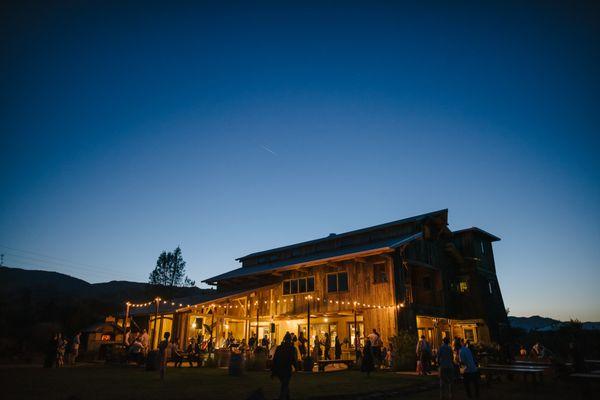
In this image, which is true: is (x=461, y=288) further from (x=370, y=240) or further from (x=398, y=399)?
(x=398, y=399)

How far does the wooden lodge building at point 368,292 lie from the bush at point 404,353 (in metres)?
1.51

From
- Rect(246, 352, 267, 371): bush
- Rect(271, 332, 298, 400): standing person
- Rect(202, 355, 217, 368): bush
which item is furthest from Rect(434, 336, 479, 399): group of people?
Result: Rect(202, 355, 217, 368): bush

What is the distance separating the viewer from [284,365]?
842cm

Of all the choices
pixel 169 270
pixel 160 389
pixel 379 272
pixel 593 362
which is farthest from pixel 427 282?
pixel 169 270

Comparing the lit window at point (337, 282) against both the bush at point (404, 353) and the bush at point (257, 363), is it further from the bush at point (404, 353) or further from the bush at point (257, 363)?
the bush at point (257, 363)

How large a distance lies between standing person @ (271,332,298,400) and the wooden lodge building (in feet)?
38.8

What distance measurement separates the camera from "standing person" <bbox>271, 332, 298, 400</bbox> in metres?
8.38

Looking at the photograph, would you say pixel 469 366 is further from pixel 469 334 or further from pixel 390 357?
pixel 469 334

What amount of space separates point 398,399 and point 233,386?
4660mm

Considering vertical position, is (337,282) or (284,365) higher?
(337,282)

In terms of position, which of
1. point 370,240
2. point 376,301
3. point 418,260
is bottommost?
point 376,301

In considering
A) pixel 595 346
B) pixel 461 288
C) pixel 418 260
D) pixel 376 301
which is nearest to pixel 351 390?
pixel 376 301

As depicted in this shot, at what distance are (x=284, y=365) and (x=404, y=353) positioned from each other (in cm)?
1107

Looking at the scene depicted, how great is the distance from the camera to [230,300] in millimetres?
23656
